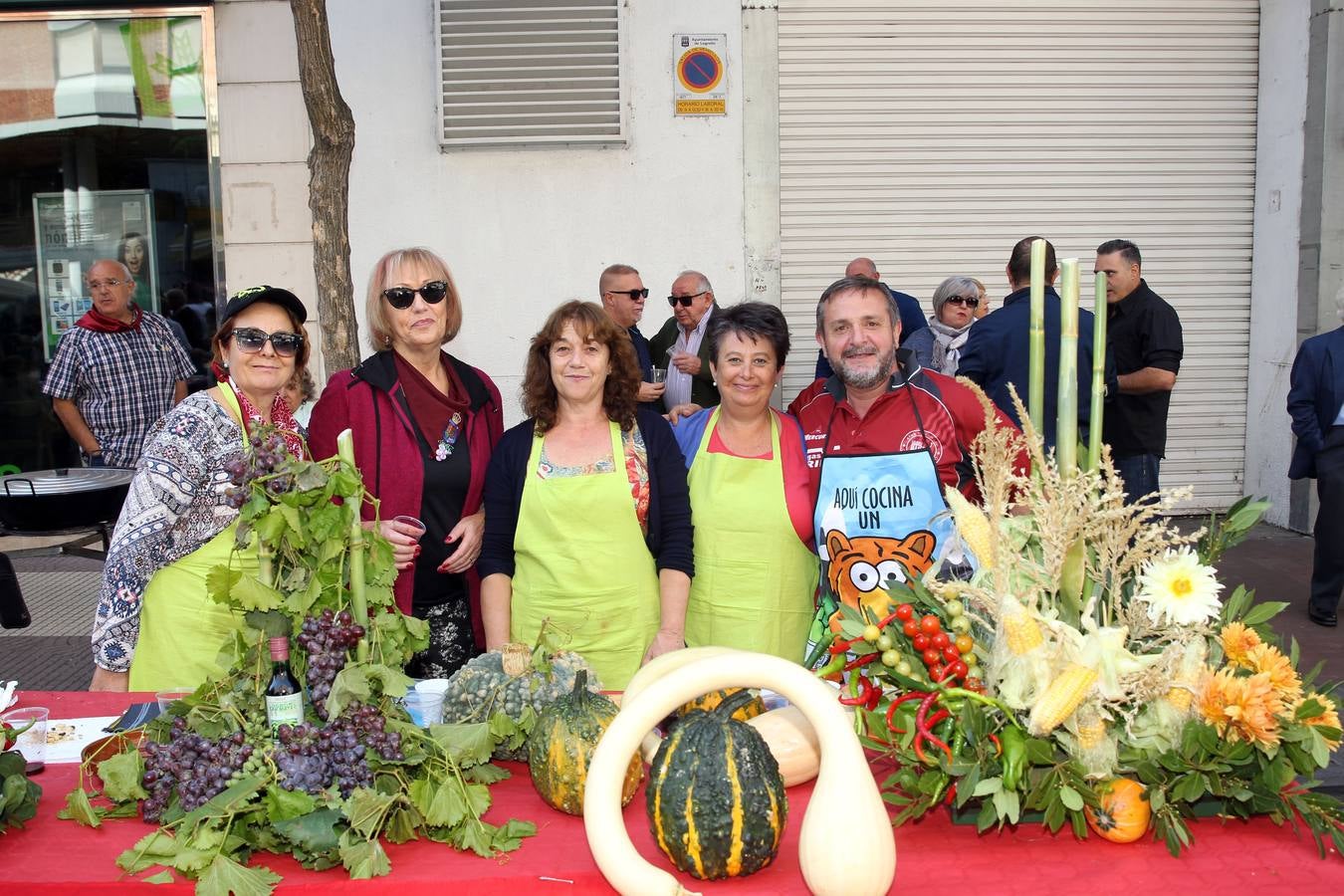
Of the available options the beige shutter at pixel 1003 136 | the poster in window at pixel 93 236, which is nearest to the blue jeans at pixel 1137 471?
the beige shutter at pixel 1003 136

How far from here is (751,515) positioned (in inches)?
124

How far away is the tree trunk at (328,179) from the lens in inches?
186

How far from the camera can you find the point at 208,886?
1796mm

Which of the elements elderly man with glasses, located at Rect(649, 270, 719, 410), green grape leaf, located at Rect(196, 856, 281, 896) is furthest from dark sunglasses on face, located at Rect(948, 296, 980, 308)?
green grape leaf, located at Rect(196, 856, 281, 896)

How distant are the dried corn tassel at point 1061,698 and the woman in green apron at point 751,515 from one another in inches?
50.5

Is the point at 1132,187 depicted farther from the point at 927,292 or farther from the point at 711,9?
the point at 711,9

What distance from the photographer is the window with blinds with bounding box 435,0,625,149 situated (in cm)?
761

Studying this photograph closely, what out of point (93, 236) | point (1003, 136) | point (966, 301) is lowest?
point (966, 301)

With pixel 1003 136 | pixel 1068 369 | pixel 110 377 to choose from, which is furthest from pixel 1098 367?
pixel 1003 136

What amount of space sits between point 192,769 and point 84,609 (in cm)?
559

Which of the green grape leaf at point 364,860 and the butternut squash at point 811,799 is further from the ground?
the butternut squash at point 811,799

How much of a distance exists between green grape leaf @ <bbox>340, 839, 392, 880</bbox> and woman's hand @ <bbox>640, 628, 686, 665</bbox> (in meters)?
1.14

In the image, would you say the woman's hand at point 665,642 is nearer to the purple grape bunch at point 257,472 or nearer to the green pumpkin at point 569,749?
the green pumpkin at point 569,749

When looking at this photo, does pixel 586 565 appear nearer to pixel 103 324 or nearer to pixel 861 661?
pixel 861 661
